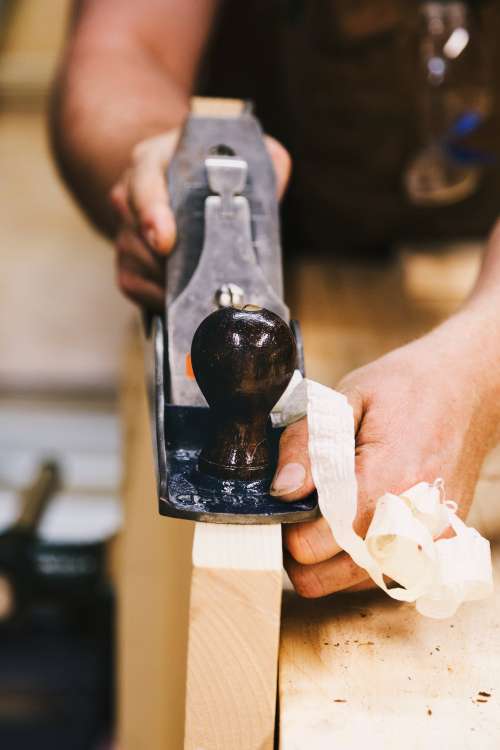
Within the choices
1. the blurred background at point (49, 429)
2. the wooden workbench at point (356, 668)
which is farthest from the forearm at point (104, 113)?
the blurred background at point (49, 429)

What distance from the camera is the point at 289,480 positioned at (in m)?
0.51

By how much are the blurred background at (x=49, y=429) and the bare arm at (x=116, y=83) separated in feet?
1.66

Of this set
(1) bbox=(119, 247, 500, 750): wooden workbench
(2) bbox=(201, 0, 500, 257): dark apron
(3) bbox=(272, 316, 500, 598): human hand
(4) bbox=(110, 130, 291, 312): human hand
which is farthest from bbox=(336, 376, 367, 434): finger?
(2) bbox=(201, 0, 500, 257): dark apron

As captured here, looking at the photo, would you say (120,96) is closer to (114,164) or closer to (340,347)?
→ (114,164)

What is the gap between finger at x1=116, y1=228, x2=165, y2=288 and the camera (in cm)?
80

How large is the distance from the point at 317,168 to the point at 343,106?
0.33 feet

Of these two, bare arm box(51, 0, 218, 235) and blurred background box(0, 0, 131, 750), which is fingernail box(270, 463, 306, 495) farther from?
blurred background box(0, 0, 131, 750)

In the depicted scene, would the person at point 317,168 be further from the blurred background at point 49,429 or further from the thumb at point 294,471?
the blurred background at point 49,429

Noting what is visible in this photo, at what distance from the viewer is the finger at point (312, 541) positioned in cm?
51

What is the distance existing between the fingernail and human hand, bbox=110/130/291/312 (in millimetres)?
271

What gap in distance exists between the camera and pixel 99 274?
209 centimetres

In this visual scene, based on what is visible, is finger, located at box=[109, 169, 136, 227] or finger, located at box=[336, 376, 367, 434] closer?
finger, located at box=[336, 376, 367, 434]

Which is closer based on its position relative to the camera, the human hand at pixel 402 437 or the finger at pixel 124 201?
the human hand at pixel 402 437

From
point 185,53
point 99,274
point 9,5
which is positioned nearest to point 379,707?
point 185,53
